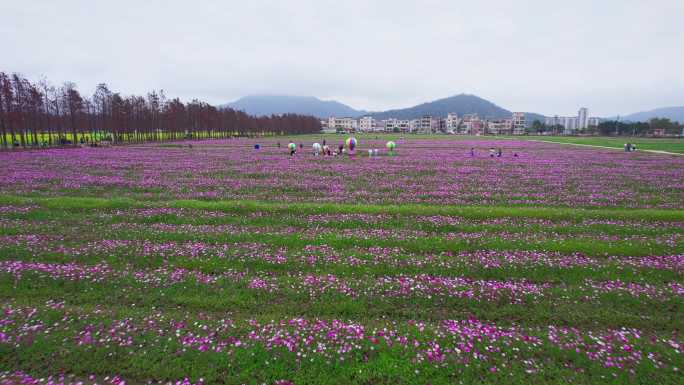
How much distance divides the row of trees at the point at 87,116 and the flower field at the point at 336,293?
5991 centimetres

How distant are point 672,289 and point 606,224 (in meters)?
5.89

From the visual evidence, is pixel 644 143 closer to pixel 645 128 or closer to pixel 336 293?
pixel 645 128

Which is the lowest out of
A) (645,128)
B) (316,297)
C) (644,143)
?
(316,297)

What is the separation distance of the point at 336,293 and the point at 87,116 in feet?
341

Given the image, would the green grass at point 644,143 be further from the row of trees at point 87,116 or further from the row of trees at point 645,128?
the row of trees at point 87,116

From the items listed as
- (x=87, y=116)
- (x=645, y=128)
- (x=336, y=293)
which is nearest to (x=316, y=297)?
(x=336, y=293)

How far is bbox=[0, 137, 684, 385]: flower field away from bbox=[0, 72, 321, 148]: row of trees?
197 ft

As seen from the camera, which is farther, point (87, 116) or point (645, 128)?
point (645, 128)

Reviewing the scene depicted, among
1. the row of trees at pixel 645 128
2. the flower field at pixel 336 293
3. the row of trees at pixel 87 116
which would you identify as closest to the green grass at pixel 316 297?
the flower field at pixel 336 293

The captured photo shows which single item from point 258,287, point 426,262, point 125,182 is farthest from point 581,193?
point 125,182

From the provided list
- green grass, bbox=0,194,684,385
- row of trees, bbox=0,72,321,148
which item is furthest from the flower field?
row of trees, bbox=0,72,321,148

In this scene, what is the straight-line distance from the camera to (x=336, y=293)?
24.3 ft

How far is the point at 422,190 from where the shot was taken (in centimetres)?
2019

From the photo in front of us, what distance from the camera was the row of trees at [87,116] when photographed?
55.5 m
